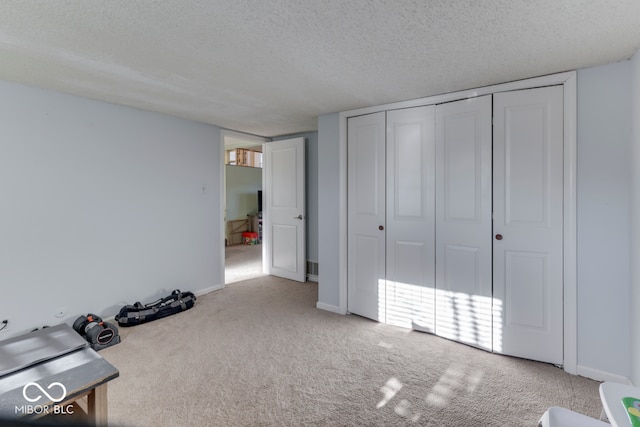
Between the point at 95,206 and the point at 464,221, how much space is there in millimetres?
3498

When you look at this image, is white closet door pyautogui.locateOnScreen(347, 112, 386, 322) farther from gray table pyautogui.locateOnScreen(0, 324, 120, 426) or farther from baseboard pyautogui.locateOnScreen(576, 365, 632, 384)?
gray table pyautogui.locateOnScreen(0, 324, 120, 426)

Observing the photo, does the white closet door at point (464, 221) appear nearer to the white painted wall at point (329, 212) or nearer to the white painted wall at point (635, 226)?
the white painted wall at point (635, 226)

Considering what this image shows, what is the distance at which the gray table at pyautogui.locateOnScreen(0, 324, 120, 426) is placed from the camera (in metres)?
1.27

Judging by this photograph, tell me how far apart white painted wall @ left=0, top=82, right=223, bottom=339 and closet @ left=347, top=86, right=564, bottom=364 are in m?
2.01

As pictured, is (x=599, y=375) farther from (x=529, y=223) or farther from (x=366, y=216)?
(x=366, y=216)

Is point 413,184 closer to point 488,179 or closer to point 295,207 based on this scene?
point 488,179

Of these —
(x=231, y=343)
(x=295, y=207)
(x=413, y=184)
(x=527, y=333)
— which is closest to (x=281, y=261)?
(x=295, y=207)

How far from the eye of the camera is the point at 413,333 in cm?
295

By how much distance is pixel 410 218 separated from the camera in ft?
9.92

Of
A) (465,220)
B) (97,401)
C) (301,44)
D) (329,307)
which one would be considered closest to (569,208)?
(465,220)

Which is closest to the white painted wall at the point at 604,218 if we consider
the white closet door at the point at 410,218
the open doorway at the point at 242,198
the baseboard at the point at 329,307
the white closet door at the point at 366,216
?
the white closet door at the point at 410,218

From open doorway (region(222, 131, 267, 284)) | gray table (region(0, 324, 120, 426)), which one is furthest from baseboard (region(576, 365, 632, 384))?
open doorway (region(222, 131, 267, 284))

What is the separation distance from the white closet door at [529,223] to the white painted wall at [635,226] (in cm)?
38

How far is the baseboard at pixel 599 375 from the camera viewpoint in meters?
2.13
